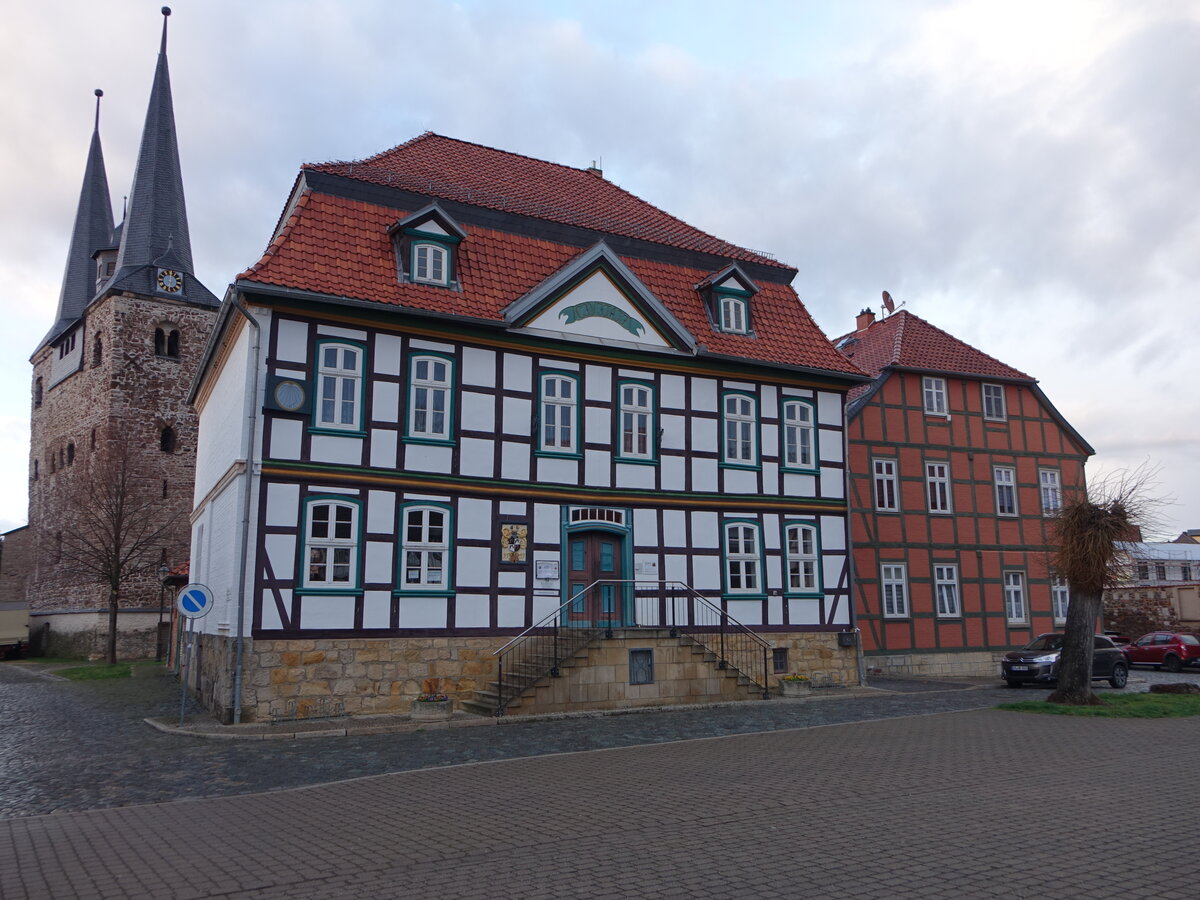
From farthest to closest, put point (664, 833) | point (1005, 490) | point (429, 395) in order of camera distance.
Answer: point (1005, 490) → point (429, 395) → point (664, 833)

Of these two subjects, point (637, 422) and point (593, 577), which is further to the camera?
point (637, 422)

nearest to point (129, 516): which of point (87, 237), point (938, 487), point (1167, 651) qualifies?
point (87, 237)

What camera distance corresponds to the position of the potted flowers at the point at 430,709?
1664 cm

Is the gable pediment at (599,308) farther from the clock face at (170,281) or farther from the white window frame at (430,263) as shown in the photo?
the clock face at (170,281)

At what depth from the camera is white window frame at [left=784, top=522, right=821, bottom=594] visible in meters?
23.0

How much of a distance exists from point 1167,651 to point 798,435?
18492mm

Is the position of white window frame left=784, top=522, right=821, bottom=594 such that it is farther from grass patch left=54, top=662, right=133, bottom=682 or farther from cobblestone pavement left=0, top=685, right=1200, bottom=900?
grass patch left=54, top=662, right=133, bottom=682

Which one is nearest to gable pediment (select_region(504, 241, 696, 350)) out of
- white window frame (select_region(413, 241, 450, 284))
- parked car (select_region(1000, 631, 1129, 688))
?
white window frame (select_region(413, 241, 450, 284))

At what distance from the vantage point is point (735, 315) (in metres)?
23.7

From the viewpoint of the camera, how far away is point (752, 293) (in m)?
23.7

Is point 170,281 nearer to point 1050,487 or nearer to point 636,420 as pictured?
point 636,420

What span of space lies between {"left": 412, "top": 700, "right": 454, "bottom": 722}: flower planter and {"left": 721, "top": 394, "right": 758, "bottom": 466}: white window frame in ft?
29.6

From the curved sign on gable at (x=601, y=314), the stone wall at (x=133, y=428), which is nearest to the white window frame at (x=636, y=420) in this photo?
the curved sign on gable at (x=601, y=314)

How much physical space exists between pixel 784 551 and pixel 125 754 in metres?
14.5
